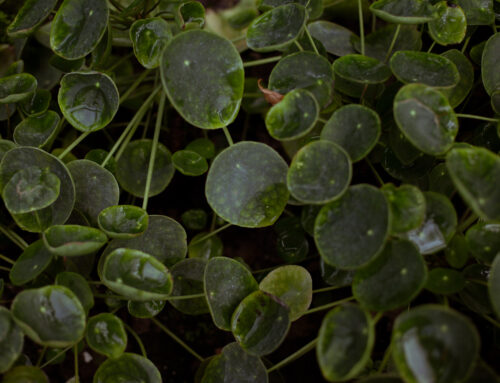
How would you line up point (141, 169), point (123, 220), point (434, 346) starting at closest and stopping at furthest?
1. point (434, 346)
2. point (123, 220)
3. point (141, 169)

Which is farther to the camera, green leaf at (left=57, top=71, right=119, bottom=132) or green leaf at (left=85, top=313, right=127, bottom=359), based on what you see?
green leaf at (left=57, top=71, right=119, bottom=132)

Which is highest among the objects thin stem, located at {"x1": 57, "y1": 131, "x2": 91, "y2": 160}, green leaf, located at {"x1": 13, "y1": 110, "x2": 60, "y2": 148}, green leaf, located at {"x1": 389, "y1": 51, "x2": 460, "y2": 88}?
green leaf, located at {"x1": 389, "y1": 51, "x2": 460, "y2": 88}

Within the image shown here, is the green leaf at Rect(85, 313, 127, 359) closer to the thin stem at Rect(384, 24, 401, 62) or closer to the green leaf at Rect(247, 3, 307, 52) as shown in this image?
the green leaf at Rect(247, 3, 307, 52)

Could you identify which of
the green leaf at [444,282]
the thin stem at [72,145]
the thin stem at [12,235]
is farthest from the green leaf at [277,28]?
the thin stem at [12,235]

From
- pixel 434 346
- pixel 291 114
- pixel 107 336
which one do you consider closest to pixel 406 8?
pixel 291 114

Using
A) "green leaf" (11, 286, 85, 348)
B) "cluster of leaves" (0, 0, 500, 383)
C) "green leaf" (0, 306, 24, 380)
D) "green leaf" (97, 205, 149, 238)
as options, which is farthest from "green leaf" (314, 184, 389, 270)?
"green leaf" (0, 306, 24, 380)

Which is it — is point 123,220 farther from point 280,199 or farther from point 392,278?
point 392,278

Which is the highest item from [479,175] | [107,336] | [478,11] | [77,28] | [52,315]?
[77,28]
